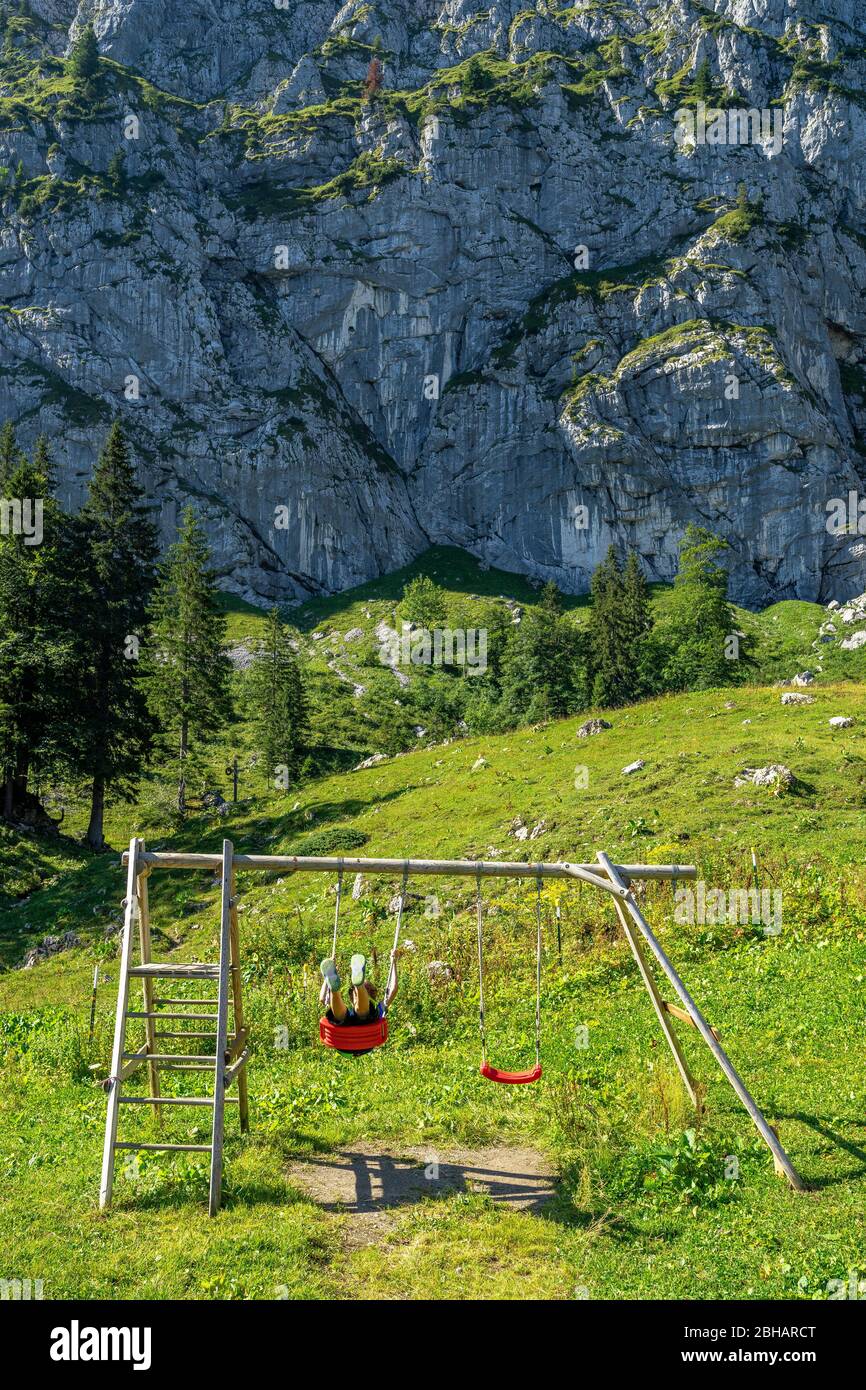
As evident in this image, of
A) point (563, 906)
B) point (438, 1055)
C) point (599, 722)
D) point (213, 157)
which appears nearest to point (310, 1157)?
point (438, 1055)

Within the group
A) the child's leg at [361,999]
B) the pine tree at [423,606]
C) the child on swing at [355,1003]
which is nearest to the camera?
the child on swing at [355,1003]

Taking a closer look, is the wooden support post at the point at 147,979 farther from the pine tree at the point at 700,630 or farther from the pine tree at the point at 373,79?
the pine tree at the point at 373,79

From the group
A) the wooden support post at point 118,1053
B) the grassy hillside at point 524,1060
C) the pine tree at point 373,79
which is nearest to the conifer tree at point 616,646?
the grassy hillside at point 524,1060

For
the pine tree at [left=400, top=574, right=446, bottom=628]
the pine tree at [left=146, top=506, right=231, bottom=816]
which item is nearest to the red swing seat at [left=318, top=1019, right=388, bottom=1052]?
the pine tree at [left=146, top=506, right=231, bottom=816]

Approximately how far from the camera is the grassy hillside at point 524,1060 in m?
8.00

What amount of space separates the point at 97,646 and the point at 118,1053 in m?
29.1

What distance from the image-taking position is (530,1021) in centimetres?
1467

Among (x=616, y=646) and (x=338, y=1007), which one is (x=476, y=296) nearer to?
(x=616, y=646)

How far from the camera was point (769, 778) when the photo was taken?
22.9 meters

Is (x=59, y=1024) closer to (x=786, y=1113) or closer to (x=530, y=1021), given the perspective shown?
(x=530, y=1021)

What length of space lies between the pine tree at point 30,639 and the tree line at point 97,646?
0.14 feet

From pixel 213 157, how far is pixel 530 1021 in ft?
582

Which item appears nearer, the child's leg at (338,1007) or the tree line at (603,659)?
the child's leg at (338,1007)

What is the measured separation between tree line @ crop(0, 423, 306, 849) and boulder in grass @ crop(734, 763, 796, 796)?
25.4 m
